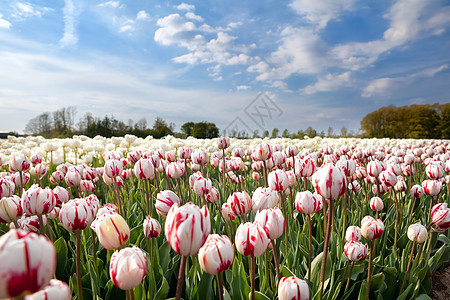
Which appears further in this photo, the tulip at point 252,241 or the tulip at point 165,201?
the tulip at point 165,201

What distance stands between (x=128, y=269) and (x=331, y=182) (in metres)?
1.03

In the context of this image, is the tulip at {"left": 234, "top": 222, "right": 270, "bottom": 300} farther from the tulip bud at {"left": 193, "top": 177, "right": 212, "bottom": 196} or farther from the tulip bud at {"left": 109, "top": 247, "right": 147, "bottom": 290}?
the tulip bud at {"left": 193, "top": 177, "right": 212, "bottom": 196}

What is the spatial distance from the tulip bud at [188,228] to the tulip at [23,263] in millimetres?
357

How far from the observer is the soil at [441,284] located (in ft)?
9.84

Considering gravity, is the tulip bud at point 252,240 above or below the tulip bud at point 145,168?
below

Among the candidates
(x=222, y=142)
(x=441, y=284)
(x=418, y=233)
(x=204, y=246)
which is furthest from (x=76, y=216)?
(x=441, y=284)

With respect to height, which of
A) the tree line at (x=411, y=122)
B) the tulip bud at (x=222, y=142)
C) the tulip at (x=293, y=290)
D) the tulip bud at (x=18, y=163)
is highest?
the tree line at (x=411, y=122)

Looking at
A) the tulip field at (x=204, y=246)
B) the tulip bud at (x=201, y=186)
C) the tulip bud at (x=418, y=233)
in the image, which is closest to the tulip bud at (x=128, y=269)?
the tulip field at (x=204, y=246)

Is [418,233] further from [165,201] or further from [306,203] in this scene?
[165,201]

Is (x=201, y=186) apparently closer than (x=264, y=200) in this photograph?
No

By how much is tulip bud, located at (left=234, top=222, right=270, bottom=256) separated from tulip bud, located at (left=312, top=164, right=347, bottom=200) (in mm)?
404

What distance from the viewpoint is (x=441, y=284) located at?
10.6ft

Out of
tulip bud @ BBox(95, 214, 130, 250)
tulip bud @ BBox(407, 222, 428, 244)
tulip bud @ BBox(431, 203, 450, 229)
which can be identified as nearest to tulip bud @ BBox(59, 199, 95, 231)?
tulip bud @ BBox(95, 214, 130, 250)

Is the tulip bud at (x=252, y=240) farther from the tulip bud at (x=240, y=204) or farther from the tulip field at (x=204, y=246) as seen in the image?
the tulip bud at (x=240, y=204)
